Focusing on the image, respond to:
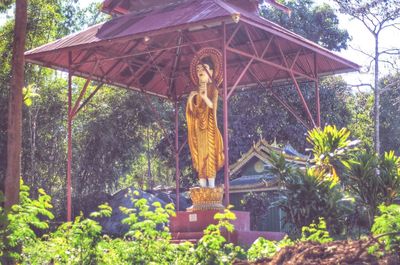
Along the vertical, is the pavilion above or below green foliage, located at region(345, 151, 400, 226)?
above

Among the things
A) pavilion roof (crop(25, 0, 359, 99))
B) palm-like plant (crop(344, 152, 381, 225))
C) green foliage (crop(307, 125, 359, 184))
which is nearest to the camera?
palm-like plant (crop(344, 152, 381, 225))

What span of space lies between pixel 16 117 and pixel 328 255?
4968 mm

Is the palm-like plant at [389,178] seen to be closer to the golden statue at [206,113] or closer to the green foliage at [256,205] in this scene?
the golden statue at [206,113]

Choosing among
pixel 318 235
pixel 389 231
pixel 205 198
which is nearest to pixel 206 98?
pixel 205 198

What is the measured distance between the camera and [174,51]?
16.4m

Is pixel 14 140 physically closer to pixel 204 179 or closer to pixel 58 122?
pixel 204 179

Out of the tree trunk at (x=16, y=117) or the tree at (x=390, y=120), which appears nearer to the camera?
the tree trunk at (x=16, y=117)

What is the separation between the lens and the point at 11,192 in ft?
30.3

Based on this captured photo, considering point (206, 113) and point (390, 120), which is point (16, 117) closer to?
point (206, 113)

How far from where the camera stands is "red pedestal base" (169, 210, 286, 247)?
40.2 feet

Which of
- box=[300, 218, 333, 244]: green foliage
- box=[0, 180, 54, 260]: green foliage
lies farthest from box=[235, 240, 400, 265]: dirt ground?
box=[0, 180, 54, 260]: green foliage

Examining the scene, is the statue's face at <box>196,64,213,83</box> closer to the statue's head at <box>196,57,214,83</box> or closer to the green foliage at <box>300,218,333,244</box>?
the statue's head at <box>196,57,214,83</box>

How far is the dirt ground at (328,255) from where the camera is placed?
6.18m

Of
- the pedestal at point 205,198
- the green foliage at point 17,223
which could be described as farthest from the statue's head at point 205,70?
the green foliage at point 17,223
